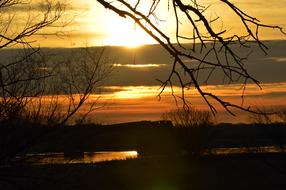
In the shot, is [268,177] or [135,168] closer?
[268,177]

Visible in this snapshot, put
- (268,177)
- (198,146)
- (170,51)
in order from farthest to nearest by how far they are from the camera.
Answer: (198,146), (268,177), (170,51)

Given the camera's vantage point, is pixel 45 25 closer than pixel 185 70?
No

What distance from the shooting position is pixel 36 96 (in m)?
9.86

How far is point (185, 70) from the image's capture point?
3.72m

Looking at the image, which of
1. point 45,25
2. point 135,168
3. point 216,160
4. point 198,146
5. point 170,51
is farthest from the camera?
point 198,146

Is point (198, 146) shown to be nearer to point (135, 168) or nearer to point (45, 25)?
point (135, 168)

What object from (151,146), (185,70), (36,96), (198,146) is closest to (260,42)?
(185,70)

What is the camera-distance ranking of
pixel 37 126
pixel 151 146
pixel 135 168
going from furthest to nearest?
pixel 151 146, pixel 135 168, pixel 37 126

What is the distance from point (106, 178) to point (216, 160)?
15500 mm

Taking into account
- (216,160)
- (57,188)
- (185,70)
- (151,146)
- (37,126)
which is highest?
(185,70)

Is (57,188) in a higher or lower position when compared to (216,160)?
higher

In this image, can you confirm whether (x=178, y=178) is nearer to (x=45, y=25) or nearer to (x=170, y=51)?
(x=45, y=25)

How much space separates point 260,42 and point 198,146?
224ft

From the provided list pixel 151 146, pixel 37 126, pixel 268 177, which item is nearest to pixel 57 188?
pixel 37 126
